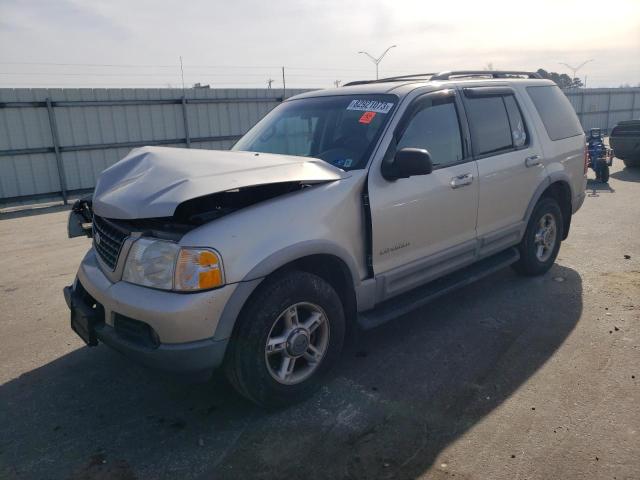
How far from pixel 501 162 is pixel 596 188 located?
7650 millimetres

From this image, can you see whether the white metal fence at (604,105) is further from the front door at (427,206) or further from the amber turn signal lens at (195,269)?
the amber turn signal lens at (195,269)

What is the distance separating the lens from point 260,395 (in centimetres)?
299

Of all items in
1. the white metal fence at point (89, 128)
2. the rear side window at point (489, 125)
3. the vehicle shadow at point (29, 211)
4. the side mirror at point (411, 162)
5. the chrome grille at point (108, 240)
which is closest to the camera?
the chrome grille at point (108, 240)

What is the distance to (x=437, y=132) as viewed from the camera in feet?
13.0

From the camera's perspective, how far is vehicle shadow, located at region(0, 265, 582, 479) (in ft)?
8.79

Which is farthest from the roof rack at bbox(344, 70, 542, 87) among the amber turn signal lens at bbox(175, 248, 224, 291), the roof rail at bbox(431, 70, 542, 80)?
the amber turn signal lens at bbox(175, 248, 224, 291)

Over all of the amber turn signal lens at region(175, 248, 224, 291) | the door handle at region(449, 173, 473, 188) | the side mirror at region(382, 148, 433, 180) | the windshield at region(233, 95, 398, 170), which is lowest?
the amber turn signal lens at region(175, 248, 224, 291)

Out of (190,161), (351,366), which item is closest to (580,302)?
(351,366)

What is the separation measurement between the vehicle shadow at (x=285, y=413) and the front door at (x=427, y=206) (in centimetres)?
59

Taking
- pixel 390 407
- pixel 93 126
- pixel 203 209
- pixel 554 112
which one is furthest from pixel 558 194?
pixel 93 126

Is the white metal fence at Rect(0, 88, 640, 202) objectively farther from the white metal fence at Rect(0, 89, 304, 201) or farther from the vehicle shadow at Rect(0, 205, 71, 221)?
the vehicle shadow at Rect(0, 205, 71, 221)

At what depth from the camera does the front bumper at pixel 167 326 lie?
104 inches

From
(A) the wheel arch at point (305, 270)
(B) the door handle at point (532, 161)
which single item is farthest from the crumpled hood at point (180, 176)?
(B) the door handle at point (532, 161)

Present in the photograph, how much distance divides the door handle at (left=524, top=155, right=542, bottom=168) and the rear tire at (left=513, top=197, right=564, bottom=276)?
0.44m
